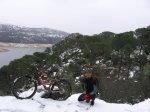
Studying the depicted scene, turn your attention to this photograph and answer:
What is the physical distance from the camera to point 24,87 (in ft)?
35.8

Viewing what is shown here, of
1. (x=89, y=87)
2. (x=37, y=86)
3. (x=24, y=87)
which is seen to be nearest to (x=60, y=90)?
(x=37, y=86)

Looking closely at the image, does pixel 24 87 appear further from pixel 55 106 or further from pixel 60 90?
pixel 60 90

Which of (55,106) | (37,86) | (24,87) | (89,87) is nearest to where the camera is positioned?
(55,106)

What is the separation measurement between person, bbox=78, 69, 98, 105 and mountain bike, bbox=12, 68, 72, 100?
0.60 metres

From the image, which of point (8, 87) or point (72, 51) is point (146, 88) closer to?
point (8, 87)

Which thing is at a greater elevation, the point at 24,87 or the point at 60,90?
the point at 24,87

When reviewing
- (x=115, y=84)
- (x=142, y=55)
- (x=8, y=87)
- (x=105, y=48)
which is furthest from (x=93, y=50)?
(x=115, y=84)

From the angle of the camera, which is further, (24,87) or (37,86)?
(37,86)

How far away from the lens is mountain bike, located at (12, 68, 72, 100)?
1086 centimetres

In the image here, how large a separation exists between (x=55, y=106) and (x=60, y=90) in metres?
1.13

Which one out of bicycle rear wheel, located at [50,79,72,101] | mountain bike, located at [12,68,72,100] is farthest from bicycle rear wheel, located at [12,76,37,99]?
bicycle rear wheel, located at [50,79,72,101]

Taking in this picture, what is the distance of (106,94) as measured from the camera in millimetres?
29766

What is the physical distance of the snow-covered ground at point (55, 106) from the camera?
9.99 metres

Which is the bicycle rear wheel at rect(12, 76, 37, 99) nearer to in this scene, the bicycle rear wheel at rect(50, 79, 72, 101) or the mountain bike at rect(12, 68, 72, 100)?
the mountain bike at rect(12, 68, 72, 100)
